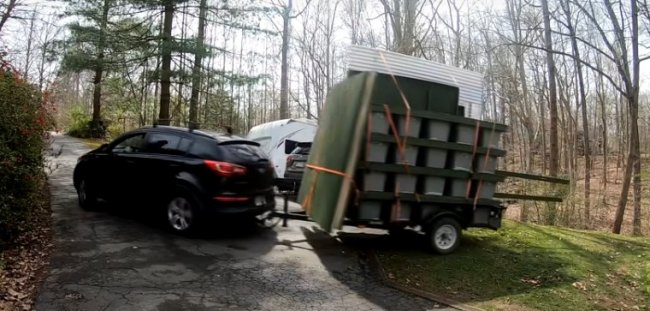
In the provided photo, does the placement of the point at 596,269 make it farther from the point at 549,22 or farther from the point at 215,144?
the point at 549,22

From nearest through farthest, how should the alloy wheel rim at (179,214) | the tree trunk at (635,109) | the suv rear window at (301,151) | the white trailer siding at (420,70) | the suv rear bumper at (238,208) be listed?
the white trailer siding at (420,70), the suv rear bumper at (238,208), the alloy wheel rim at (179,214), the tree trunk at (635,109), the suv rear window at (301,151)

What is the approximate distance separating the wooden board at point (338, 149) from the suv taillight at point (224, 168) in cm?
113

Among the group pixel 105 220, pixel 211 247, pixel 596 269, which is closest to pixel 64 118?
pixel 105 220

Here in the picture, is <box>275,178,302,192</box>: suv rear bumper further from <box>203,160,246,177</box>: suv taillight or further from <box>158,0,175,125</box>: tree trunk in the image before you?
<box>158,0,175,125</box>: tree trunk

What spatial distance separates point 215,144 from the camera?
276 inches

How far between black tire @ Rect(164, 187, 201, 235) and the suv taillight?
501 millimetres

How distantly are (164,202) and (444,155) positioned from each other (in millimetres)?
4257

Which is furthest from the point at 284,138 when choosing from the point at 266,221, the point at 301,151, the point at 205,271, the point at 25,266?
the point at 25,266

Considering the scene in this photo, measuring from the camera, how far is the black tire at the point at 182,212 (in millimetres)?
6914

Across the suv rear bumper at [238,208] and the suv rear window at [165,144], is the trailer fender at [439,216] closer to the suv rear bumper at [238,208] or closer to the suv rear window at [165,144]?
the suv rear bumper at [238,208]

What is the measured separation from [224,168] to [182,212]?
102cm

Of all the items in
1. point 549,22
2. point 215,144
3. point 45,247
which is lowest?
point 45,247

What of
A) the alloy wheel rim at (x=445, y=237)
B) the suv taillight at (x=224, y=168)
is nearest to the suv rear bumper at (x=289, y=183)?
the suv taillight at (x=224, y=168)

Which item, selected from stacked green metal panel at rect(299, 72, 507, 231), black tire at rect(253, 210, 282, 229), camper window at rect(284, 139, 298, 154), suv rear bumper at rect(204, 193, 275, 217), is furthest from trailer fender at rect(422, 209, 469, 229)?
camper window at rect(284, 139, 298, 154)
